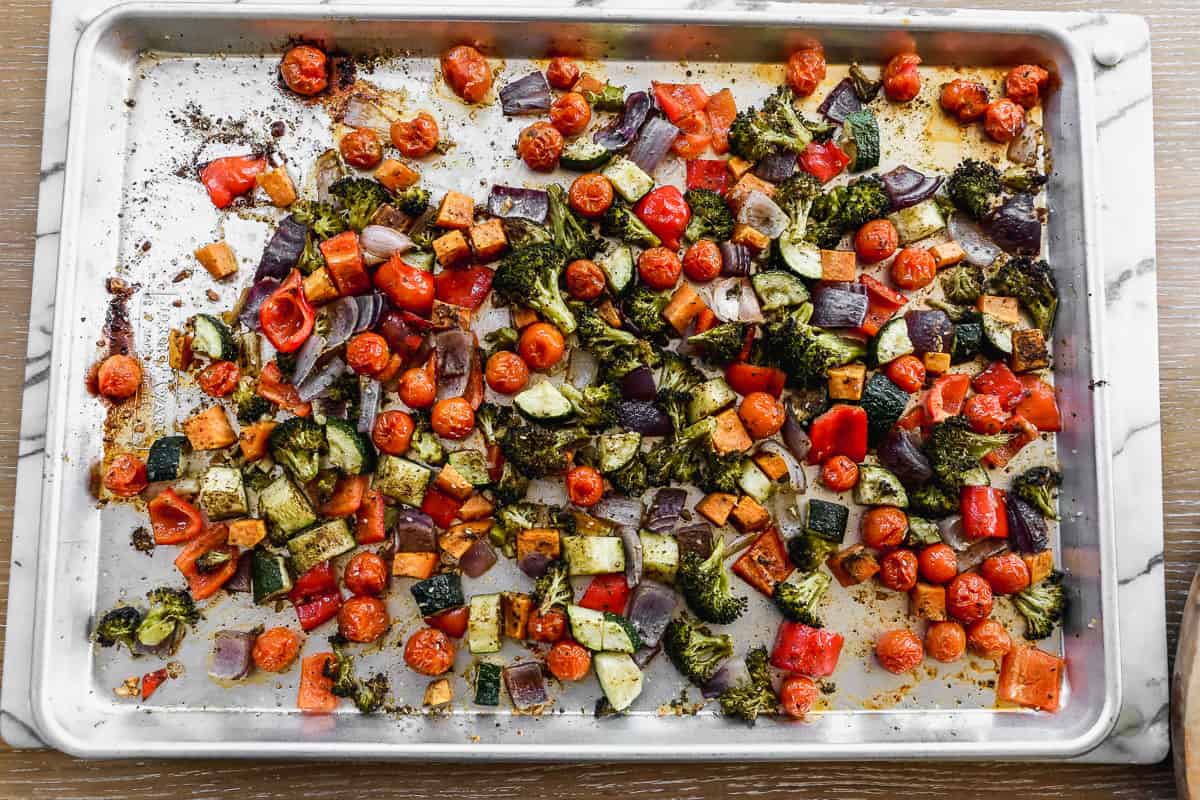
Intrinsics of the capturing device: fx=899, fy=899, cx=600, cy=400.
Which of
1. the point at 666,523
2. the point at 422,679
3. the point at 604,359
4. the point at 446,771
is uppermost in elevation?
the point at 604,359

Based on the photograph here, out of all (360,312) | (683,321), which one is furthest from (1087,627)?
(360,312)

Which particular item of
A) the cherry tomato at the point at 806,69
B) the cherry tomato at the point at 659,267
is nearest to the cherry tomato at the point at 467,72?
the cherry tomato at the point at 659,267

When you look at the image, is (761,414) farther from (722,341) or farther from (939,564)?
(939,564)

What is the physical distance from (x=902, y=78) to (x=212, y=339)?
9.19 feet

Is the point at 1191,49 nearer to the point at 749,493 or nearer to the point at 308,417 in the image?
the point at 749,493

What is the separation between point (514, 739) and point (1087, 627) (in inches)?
85.7

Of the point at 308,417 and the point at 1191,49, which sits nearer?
the point at 308,417

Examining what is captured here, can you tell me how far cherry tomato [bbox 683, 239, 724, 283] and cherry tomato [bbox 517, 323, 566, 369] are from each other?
56 cm

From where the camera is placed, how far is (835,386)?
132 inches

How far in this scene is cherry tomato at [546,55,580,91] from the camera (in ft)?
11.4

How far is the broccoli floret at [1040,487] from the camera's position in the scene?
11.1 feet

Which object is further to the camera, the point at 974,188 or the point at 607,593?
the point at 974,188

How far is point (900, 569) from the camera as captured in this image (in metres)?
3.33

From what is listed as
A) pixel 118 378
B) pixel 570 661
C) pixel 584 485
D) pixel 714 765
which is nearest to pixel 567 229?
pixel 584 485
